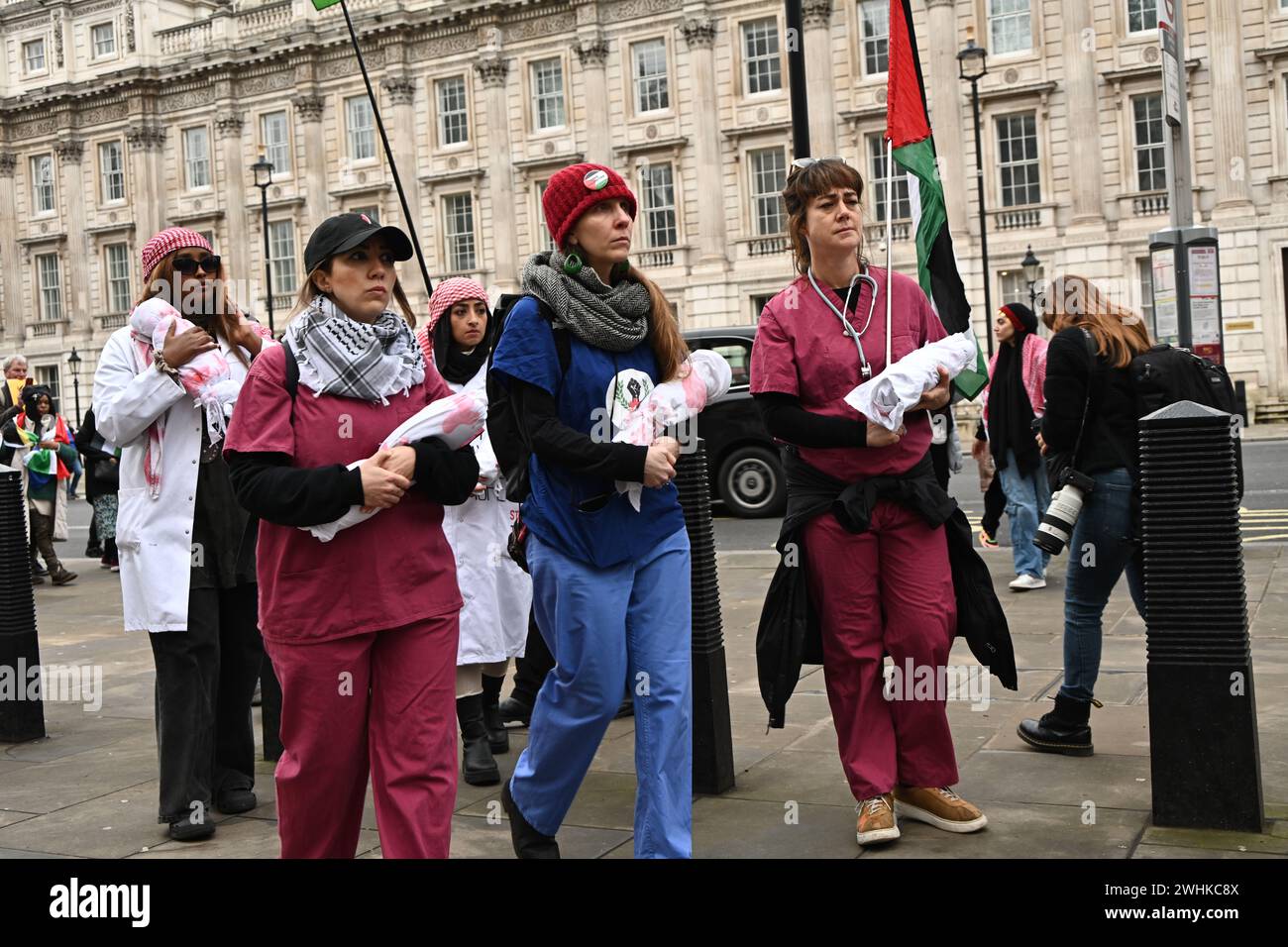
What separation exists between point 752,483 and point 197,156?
123 feet

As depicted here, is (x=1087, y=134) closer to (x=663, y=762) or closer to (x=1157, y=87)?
(x=1157, y=87)

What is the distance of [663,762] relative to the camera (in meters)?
3.69

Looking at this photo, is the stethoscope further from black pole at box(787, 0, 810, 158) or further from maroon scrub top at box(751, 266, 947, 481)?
black pole at box(787, 0, 810, 158)

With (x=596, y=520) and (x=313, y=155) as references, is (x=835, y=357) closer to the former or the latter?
(x=596, y=520)

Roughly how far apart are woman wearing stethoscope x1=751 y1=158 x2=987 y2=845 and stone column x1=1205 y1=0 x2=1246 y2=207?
97.3 ft

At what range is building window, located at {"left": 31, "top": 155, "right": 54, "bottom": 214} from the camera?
168 ft

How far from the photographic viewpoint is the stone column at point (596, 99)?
1507 inches

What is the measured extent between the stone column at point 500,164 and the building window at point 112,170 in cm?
1639

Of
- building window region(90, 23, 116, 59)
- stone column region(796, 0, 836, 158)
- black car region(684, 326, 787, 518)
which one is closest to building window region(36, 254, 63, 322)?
building window region(90, 23, 116, 59)

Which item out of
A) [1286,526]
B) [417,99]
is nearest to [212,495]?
[1286,526]

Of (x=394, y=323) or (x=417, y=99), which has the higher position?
(x=417, y=99)

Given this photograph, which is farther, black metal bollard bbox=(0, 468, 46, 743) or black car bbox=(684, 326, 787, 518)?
black car bbox=(684, 326, 787, 518)

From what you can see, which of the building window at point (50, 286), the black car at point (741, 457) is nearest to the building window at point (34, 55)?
the building window at point (50, 286)

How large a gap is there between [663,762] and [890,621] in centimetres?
98
